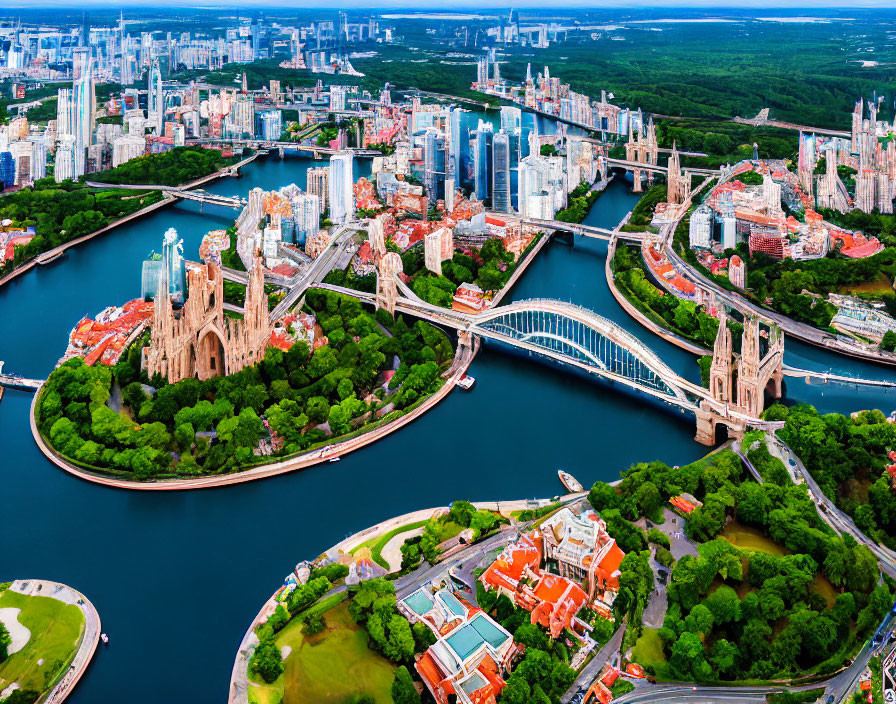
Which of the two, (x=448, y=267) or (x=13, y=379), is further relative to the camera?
(x=448, y=267)

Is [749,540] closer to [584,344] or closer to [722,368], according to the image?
[722,368]

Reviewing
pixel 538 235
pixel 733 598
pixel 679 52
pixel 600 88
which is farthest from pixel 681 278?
pixel 679 52

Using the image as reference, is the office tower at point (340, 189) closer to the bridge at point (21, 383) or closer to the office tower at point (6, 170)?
the bridge at point (21, 383)

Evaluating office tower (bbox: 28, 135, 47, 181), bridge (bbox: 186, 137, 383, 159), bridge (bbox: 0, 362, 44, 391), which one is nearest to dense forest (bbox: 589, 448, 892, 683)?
bridge (bbox: 0, 362, 44, 391)

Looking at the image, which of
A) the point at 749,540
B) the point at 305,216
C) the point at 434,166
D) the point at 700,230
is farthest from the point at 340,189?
the point at 749,540

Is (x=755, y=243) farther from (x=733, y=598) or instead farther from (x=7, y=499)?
(x=7, y=499)

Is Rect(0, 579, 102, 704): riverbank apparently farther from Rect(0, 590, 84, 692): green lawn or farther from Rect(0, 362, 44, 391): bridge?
Rect(0, 362, 44, 391): bridge

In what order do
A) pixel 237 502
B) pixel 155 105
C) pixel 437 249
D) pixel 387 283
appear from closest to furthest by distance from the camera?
pixel 237 502 < pixel 387 283 < pixel 437 249 < pixel 155 105
